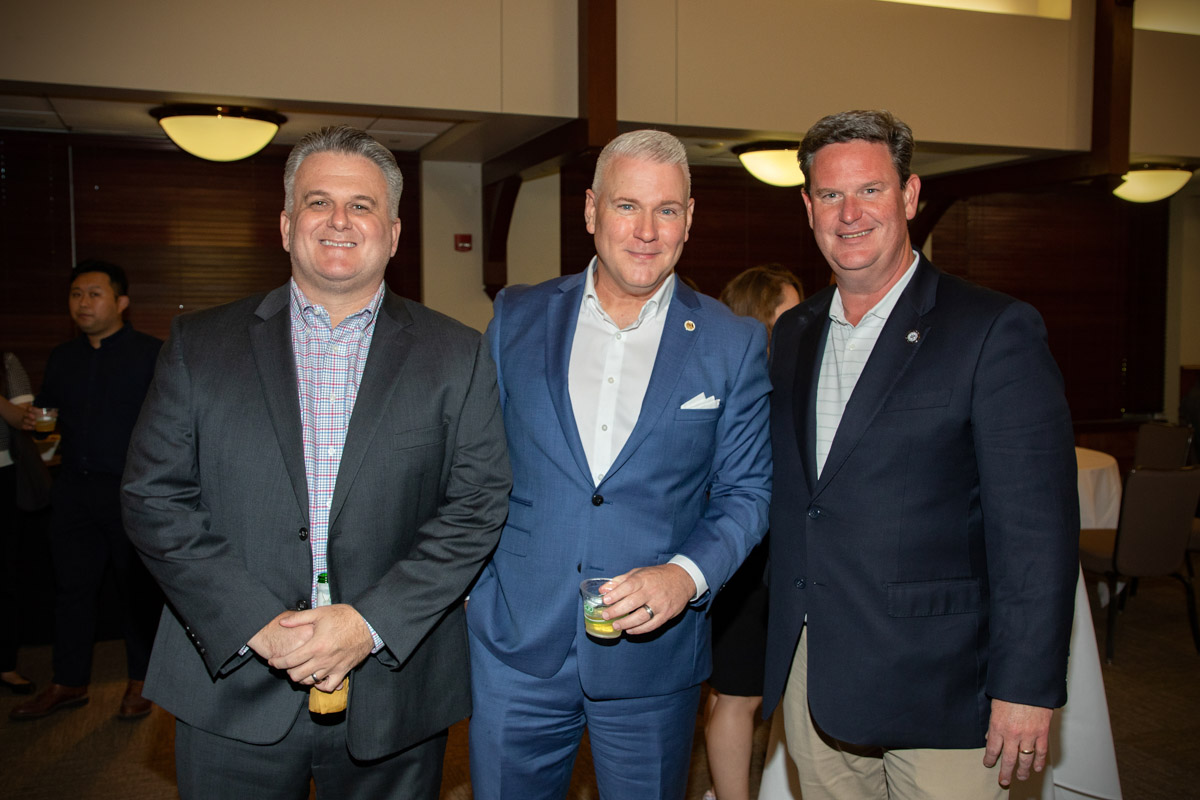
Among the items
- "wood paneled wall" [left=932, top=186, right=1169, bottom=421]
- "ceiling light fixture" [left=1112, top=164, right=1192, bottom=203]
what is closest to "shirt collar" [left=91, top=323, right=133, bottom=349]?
"ceiling light fixture" [left=1112, top=164, right=1192, bottom=203]

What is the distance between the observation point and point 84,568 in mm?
4086

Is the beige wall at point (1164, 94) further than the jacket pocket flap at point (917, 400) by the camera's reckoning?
Yes

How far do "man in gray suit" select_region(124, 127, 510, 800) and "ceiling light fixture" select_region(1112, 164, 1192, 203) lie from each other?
6.90 metres

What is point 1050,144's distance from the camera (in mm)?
6902

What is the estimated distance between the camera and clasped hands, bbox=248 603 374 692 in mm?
1666

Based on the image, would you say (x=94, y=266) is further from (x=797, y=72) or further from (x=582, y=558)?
(x=797, y=72)

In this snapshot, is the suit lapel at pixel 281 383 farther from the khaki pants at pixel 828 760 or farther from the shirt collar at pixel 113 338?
the shirt collar at pixel 113 338

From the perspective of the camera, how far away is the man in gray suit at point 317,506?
5.61ft

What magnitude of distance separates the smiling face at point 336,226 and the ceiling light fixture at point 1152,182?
688 centimetres

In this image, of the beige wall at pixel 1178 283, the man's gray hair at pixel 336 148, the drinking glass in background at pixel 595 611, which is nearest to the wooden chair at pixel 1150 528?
the drinking glass in background at pixel 595 611

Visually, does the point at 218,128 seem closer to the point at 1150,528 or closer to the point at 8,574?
the point at 8,574

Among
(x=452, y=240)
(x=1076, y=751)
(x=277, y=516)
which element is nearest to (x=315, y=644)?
(x=277, y=516)

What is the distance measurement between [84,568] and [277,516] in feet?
9.64

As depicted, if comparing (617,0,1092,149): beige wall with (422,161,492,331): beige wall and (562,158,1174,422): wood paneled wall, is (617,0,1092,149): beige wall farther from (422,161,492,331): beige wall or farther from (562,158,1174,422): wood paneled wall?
(562,158,1174,422): wood paneled wall
